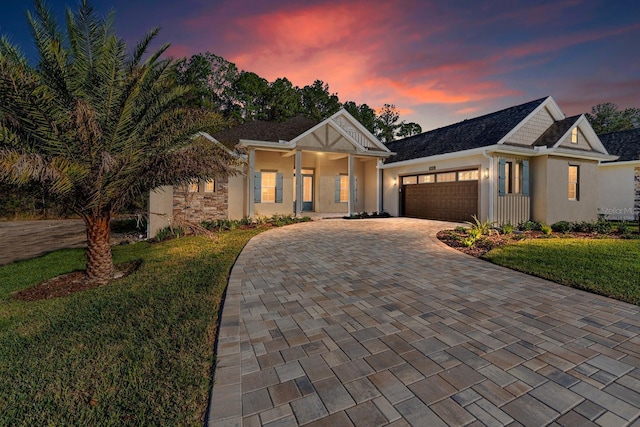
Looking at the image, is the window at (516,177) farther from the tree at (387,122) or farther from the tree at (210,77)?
the tree at (387,122)

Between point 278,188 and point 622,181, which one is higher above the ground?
point 622,181

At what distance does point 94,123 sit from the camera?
167 inches

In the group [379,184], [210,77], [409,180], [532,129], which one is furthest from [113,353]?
[210,77]

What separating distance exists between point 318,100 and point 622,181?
27.4 m

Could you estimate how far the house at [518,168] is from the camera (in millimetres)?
11508

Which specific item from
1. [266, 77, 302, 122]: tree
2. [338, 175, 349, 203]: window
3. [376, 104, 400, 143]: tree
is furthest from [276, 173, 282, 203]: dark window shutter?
[376, 104, 400, 143]: tree

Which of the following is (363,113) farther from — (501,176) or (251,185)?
(251,185)

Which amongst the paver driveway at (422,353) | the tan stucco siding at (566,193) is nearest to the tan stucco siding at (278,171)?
the paver driveway at (422,353)

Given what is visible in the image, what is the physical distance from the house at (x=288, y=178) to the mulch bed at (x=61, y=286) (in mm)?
4489

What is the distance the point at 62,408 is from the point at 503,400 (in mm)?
2985

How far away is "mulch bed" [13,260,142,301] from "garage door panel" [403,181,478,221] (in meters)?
12.3

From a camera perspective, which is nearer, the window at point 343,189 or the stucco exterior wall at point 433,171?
the stucco exterior wall at point 433,171

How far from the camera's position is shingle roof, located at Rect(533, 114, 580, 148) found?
11820 millimetres

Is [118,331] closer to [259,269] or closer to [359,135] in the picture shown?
[259,269]
